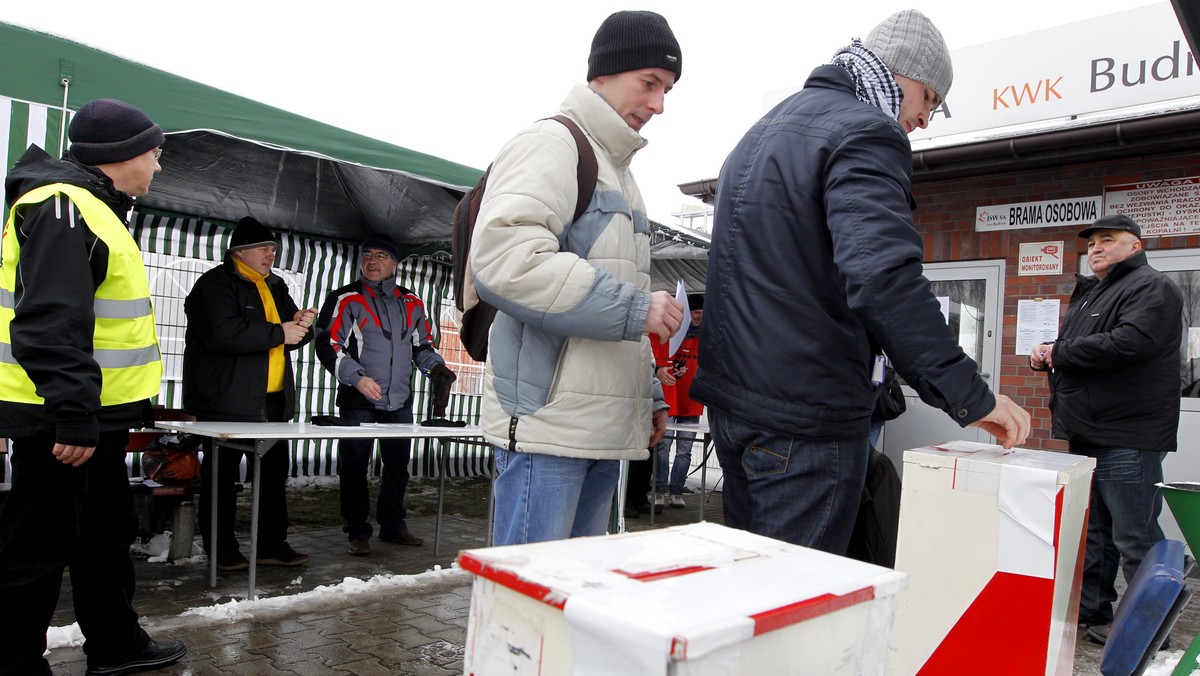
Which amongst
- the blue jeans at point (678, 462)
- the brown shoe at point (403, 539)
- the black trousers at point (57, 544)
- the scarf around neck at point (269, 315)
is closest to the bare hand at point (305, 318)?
the scarf around neck at point (269, 315)

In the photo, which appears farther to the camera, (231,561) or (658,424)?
(231,561)

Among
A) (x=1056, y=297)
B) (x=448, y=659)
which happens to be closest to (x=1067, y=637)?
(x=448, y=659)

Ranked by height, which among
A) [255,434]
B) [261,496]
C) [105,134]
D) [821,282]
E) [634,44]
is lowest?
[261,496]

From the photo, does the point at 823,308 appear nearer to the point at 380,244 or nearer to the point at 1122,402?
the point at 1122,402

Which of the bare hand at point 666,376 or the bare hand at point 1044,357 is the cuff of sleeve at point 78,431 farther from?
the bare hand at point 666,376

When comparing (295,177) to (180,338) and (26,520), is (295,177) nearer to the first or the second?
(180,338)

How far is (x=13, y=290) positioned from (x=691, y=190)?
6.30 metres

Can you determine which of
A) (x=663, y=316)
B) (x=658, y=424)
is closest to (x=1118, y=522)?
(x=658, y=424)

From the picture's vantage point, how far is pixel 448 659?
357 centimetres

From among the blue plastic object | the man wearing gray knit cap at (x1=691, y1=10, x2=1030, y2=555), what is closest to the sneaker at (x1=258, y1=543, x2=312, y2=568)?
the man wearing gray knit cap at (x1=691, y1=10, x2=1030, y2=555)

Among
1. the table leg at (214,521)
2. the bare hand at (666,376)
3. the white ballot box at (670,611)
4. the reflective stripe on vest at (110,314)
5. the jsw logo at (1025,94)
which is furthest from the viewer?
the bare hand at (666,376)

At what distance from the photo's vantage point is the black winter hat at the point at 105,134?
9.63 feet

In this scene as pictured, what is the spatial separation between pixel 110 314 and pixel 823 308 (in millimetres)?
2386

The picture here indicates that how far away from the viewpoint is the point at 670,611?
2.87 ft
